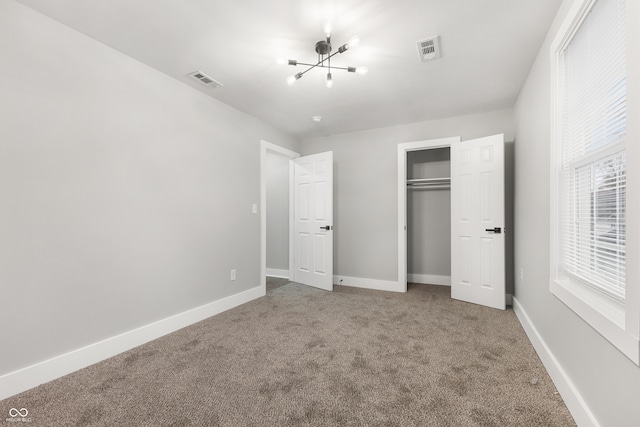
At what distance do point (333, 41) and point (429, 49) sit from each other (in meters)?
0.80

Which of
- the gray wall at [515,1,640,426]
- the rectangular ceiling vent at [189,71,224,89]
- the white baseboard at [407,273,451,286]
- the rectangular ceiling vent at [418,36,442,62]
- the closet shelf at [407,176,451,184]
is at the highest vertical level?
the rectangular ceiling vent at [189,71,224,89]

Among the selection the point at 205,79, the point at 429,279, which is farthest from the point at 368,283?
the point at 205,79

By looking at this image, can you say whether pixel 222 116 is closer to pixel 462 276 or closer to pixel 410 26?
pixel 410 26

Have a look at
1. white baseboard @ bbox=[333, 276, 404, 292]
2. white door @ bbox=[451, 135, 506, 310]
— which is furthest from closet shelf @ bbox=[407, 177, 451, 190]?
white baseboard @ bbox=[333, 276, 404, 292]

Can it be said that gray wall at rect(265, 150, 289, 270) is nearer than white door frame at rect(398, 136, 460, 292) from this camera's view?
No

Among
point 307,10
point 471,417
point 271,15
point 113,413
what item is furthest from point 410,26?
point 113,413

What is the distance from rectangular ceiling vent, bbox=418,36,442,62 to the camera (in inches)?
87.7

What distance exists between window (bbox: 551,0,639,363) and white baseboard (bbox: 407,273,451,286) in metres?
2.60

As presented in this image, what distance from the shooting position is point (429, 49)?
2.33 metres

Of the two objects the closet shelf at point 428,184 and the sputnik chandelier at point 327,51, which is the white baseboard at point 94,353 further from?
the closet shelf at point 428,184

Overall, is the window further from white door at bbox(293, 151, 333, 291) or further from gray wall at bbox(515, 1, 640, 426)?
white door at bbox(293, 151, 333, 291)

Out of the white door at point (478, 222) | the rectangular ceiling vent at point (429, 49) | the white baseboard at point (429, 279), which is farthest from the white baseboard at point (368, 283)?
the rectangular ceiling vent at point (429, 49)

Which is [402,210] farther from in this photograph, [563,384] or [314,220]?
[563,384]

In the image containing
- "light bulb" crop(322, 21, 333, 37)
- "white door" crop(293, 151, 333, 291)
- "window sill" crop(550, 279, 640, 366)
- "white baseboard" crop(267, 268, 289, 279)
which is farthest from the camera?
"white baseboard" crop(267, 268, 289, 279)
